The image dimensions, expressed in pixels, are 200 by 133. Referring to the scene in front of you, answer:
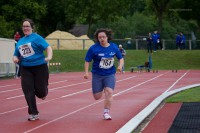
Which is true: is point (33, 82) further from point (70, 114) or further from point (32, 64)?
point (70, 114)

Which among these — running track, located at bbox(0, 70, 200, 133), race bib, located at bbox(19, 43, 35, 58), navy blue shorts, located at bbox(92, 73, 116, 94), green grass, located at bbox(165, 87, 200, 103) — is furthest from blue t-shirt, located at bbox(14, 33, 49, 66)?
green grass, located at bbox(165, 87, 200, 103)

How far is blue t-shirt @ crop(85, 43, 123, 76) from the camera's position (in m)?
11.6

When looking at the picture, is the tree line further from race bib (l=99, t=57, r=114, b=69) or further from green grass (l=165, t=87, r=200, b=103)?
race bib (l=99, t=57, r=114, b=69)

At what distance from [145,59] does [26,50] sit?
36740 mm

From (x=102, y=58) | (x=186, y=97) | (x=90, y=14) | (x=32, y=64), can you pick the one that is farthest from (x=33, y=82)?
(x=90, y=14)

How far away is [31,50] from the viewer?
11508 mm

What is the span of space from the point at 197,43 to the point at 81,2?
2035cm

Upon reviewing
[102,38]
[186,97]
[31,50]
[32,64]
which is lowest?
[186,97]

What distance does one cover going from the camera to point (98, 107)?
14469mm

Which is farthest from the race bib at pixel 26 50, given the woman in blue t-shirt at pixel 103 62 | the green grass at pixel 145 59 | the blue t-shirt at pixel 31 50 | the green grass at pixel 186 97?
the green grass at pixel 145 59

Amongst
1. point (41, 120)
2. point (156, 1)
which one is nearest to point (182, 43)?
point (156, 1)

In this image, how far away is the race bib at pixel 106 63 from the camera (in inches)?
455

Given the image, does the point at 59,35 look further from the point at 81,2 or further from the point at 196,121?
the point at 196,121

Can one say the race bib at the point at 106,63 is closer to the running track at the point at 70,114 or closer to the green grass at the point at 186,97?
the running track at the point at 70,114
